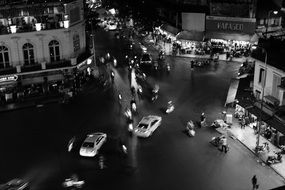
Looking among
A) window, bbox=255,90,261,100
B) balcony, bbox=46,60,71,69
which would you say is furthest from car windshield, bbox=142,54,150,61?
window, bbox=255,90,261,100

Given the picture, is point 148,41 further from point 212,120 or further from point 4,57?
point 212,120

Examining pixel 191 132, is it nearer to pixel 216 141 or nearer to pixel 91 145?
pixel 216 141

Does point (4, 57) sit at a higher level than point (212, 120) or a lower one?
higher

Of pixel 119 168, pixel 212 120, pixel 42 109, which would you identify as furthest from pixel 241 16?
pixel 119 168

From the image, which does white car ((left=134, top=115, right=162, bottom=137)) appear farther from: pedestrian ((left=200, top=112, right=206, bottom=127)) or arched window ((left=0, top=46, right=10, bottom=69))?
arched window ((left=0, top=46, right=10, bottom=69))

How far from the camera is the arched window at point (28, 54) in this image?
5553 centimetres

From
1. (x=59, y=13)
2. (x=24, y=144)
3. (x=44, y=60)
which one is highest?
(x=59, y=13)

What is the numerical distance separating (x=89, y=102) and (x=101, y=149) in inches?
541

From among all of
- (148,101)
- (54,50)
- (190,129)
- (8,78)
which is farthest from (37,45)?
(190,129)

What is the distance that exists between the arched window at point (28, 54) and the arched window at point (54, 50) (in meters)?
2.32

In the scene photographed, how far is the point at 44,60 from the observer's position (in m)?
56.8

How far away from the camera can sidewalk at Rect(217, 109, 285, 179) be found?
35.8 metres

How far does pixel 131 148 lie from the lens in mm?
39812

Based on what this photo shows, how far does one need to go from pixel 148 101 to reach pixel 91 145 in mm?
14685
